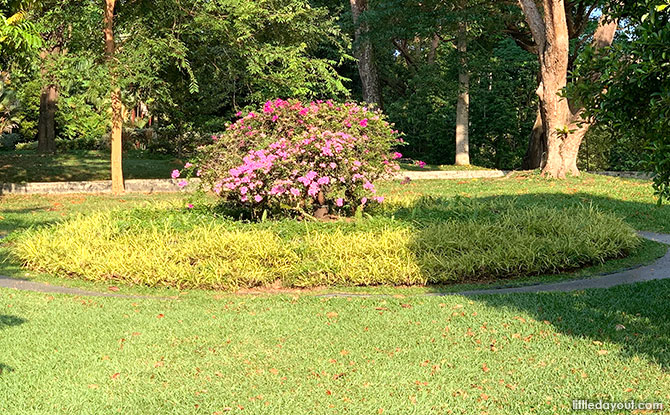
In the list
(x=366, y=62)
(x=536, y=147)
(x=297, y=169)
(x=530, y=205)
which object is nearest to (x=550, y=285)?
(x=297, y=169)

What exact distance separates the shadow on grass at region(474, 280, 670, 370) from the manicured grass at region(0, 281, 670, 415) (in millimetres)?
19

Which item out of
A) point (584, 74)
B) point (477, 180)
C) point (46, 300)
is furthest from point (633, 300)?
point (477, 180)

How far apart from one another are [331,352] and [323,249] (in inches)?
119

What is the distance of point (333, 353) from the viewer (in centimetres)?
511

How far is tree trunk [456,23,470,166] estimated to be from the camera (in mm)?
22766

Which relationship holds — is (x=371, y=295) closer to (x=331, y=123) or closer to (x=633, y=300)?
(x=633, y=300)

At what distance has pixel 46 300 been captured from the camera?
22.5 feet

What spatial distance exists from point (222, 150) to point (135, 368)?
236 inches

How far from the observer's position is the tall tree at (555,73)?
17.6 m

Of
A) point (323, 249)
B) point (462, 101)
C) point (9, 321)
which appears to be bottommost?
point (9, 321)

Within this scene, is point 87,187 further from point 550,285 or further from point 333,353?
point 333,353

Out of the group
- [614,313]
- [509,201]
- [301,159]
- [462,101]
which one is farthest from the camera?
[462,101]

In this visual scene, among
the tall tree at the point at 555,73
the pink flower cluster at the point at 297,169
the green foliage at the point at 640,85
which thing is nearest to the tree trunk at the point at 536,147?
the tall tree at the point at 555,73

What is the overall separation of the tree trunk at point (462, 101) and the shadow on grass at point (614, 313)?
16.4 m
